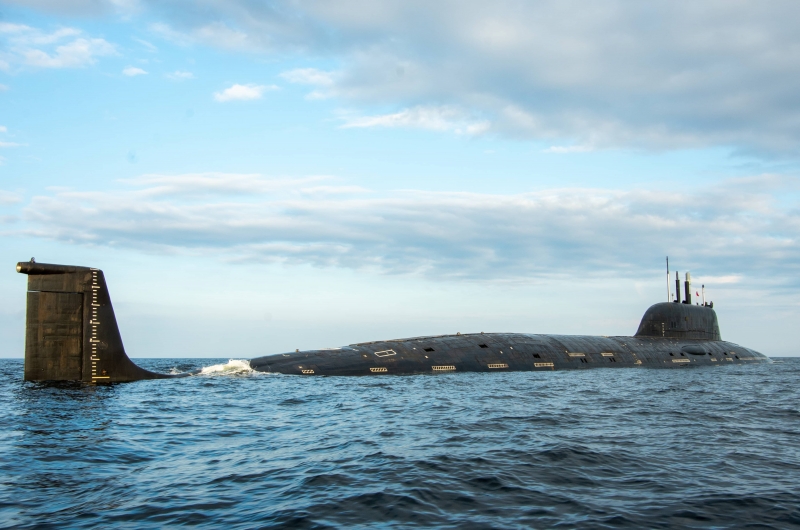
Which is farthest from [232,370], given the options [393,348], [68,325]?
[68,325]

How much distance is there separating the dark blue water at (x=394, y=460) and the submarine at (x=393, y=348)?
1.74 metres

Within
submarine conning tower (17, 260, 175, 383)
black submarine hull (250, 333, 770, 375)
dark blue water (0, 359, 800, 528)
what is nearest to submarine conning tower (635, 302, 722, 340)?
black submarine hull (250, 333, 770, 375)

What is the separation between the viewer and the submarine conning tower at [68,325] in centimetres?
2334

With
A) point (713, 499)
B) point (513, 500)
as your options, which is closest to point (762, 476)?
point (713, 499)

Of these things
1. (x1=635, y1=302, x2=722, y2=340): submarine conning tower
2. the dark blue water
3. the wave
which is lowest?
the dark blue water

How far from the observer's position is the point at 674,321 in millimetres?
50406

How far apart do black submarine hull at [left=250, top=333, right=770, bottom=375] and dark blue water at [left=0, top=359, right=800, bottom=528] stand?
1012 cm

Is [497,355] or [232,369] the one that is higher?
[497,355]

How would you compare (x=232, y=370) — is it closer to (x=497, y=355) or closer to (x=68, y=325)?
(x=68, y=325)

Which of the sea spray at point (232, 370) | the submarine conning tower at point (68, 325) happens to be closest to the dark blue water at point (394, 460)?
the submarine conning tower at point (68, 325)

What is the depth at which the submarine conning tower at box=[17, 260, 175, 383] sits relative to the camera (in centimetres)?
2334

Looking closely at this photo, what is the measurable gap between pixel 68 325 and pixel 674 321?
4287cm

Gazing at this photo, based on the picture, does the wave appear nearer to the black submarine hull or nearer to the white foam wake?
the white foam wake

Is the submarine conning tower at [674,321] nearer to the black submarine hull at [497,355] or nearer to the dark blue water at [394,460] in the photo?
the black submarine hull at [497,355]
